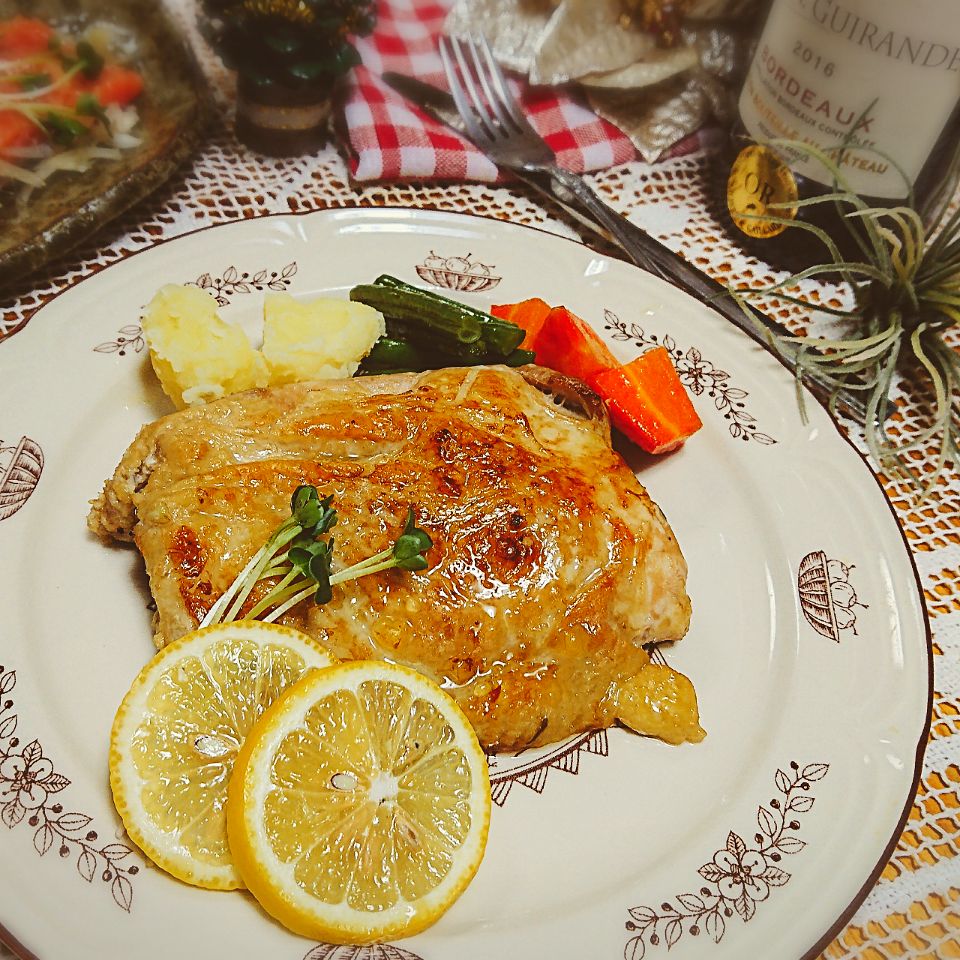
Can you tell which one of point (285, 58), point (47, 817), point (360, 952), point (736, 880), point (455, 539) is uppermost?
point (285, 58)

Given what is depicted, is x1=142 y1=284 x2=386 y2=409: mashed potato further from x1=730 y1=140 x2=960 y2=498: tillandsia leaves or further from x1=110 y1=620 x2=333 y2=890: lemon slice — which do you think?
x1=730 y1=140 x2=960 y2=498: tillandsia leaves

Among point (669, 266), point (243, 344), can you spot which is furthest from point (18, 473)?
point (669, 266)

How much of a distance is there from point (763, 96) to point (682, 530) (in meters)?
2.08

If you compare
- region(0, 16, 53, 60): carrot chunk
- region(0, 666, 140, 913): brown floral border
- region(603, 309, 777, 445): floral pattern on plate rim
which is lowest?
region(0, 666, 140, 913): brown floral border

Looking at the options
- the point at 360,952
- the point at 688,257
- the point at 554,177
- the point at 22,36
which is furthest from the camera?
the point at 688,257

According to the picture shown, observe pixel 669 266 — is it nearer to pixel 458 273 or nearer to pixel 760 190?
pixel 760 190

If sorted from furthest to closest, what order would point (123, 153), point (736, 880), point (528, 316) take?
point (123, 153) < point (528, 316) < point (736, 880)

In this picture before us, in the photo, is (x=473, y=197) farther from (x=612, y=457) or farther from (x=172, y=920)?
(x=172, y=920)

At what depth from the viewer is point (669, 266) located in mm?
3602

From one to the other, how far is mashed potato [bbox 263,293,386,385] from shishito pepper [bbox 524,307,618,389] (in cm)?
68

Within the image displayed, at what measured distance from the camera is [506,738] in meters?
2.28

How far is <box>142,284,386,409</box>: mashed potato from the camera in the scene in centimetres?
270

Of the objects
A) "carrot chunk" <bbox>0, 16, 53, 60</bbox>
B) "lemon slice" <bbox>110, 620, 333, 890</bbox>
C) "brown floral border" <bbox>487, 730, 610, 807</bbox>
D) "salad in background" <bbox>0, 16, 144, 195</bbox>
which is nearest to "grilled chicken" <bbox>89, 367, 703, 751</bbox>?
"brown floral border" <bbox>487, 730, 610, 807</bbox>

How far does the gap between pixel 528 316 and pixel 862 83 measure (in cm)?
156
